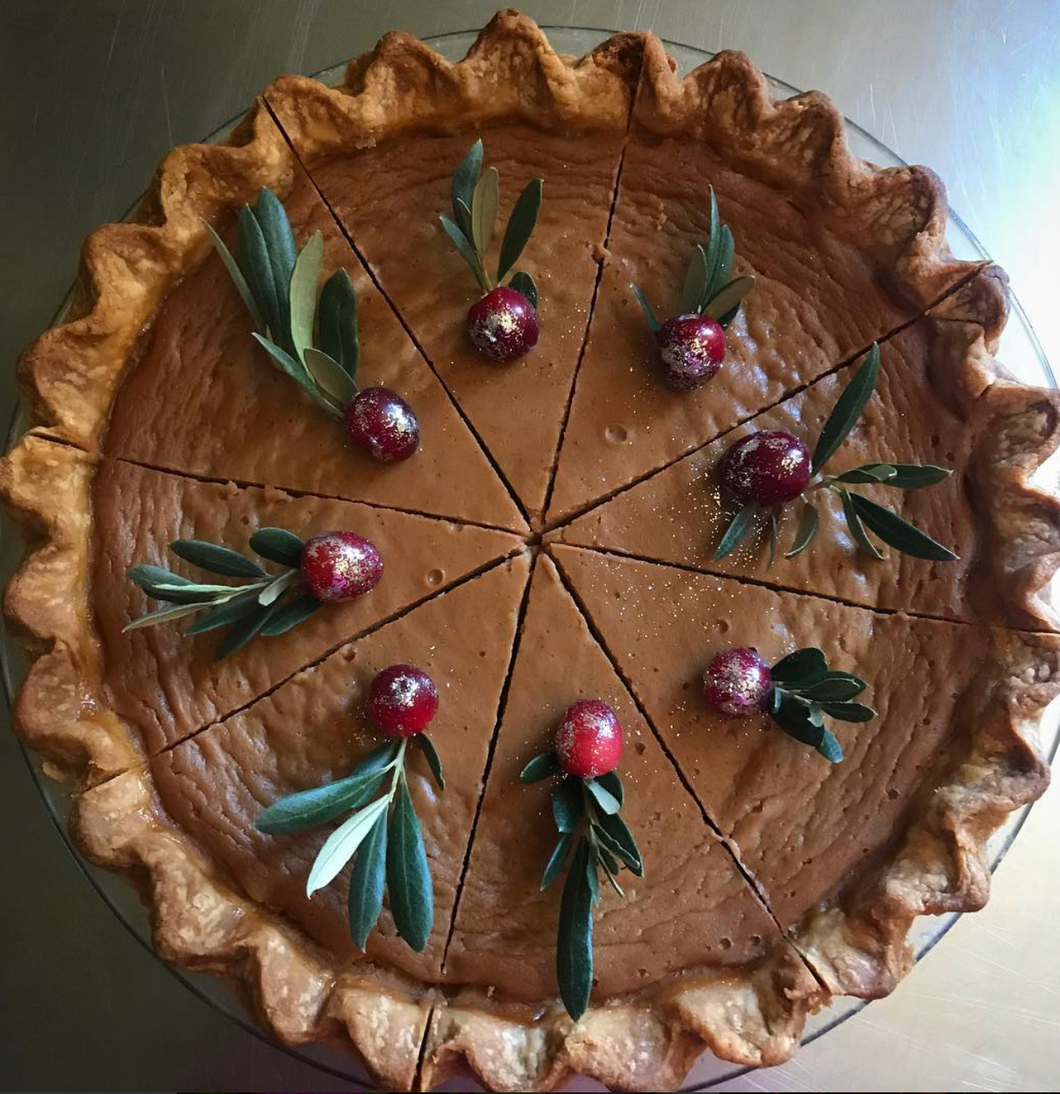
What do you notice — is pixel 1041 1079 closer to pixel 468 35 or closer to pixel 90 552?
pixel 90 552

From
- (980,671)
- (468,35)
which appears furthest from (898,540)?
(468,35)

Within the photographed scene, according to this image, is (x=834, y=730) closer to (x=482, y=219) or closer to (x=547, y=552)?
(x=547, y=552)

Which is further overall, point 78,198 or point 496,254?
point 78,198

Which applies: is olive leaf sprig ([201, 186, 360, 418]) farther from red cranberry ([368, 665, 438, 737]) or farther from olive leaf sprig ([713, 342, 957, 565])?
olive leaf sprig ([713, 342, 957, 565])

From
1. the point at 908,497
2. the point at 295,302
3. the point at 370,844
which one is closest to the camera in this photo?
the point at 370,844

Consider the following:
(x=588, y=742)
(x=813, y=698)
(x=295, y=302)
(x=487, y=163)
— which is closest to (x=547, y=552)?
(x=588, y=742)

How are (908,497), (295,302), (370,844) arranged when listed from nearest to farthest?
(370,844), (295,302), (908,497)

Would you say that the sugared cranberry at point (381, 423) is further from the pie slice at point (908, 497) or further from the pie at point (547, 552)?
the pie slice at point (908, 497)
